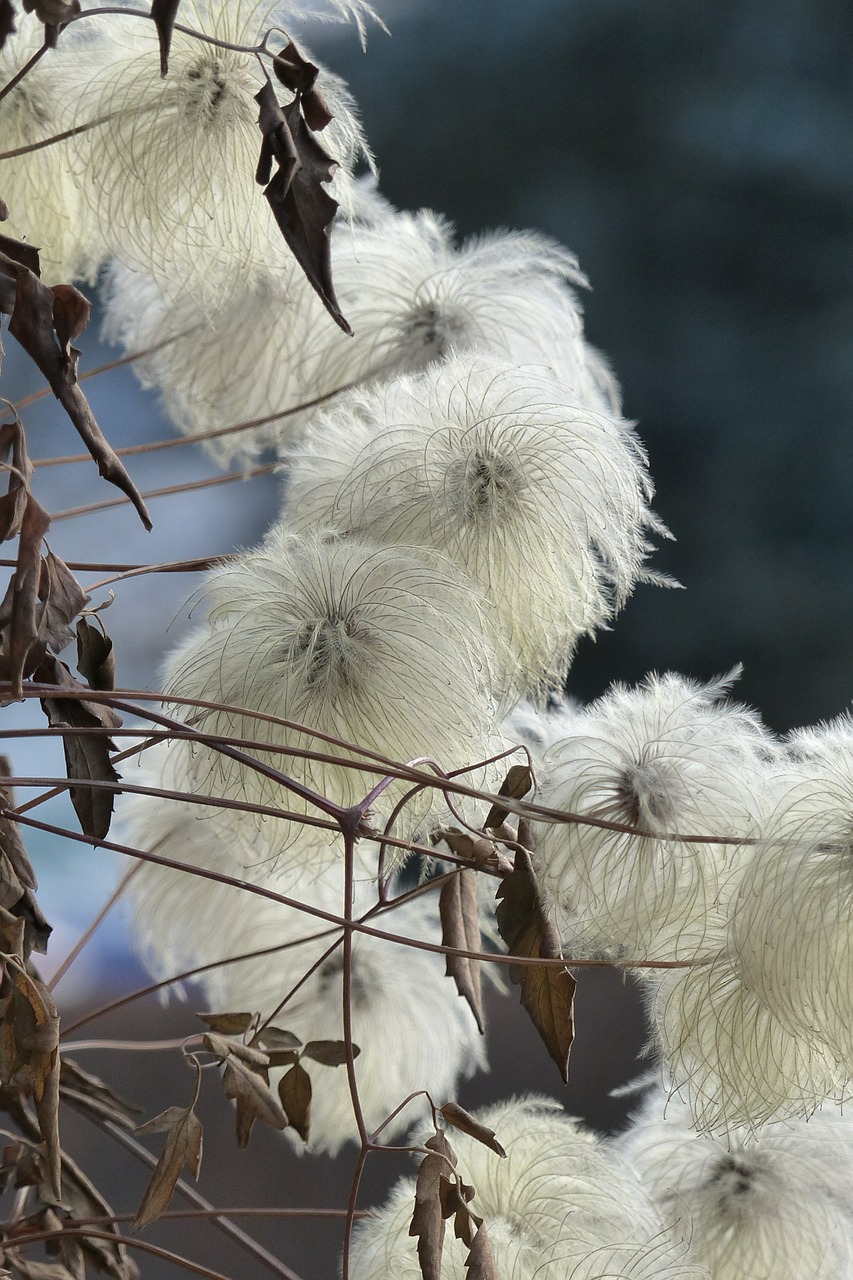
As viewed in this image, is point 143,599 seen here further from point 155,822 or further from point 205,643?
point 205,643

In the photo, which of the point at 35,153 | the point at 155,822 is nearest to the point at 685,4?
the point at 35,153

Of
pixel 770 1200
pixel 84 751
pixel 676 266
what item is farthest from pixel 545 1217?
pixel 676 266

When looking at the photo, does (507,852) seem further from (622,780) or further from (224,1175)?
(224,1175)

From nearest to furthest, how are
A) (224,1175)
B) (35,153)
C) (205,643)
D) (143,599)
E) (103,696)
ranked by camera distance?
(103,696) < (205,643) < (35,153) < (224,1175) < (143,599)

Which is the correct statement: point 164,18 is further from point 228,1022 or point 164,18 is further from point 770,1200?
point 770,1200

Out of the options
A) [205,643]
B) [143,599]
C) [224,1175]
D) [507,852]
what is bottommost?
[224,1175]

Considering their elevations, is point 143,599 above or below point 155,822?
below

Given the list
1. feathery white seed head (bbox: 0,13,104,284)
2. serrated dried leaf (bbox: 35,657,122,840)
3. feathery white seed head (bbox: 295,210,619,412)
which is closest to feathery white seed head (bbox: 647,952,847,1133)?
serrated dried leaf (bbox: 35,657,122,840)

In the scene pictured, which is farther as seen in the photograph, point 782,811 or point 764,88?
point 764,88

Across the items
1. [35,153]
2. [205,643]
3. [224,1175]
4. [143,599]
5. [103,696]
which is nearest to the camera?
[103,696]
